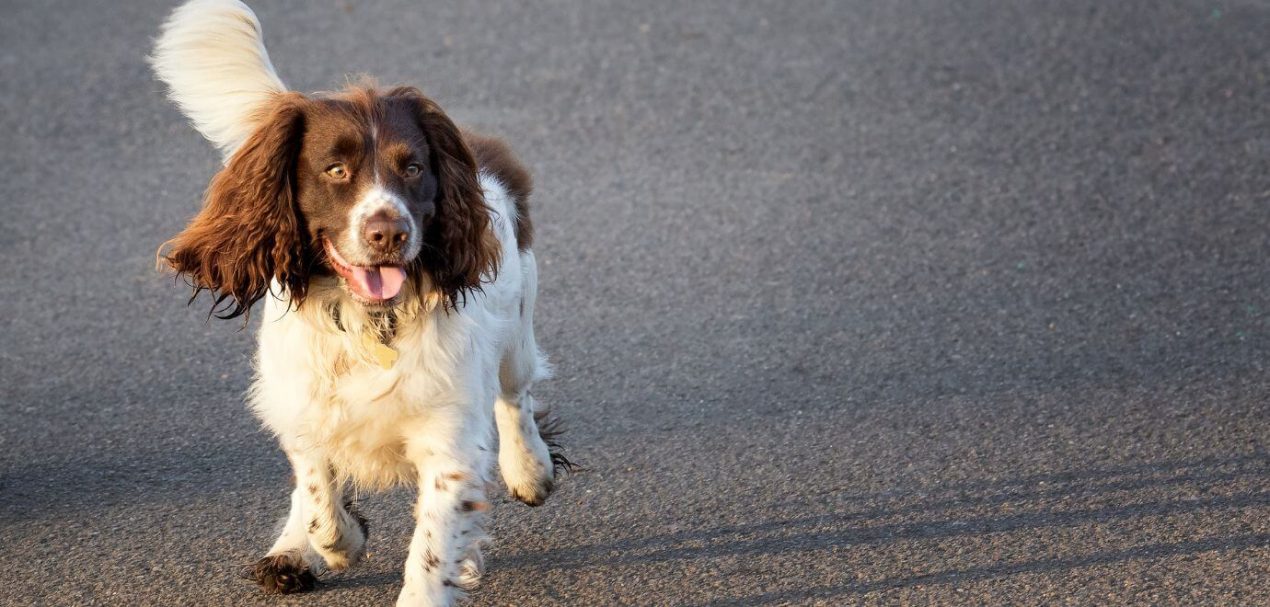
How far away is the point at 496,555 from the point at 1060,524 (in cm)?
164

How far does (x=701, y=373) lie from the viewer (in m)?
5.30

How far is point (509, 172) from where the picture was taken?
14.0 ft

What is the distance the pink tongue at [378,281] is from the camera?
3.42 metres

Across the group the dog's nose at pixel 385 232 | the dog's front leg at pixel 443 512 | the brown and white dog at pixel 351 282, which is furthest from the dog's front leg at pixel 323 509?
the dog's nose at pixel 385 232

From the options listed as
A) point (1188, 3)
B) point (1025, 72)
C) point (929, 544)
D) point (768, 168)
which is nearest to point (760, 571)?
point (929, 544)

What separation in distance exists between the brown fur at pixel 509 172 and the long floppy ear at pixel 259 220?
2.69 ft

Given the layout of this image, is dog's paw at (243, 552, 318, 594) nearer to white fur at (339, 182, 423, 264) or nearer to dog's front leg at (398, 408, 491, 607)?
dog's front leg at (398, 408, 491, 607)

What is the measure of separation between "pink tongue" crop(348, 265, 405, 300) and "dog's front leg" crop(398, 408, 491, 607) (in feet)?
1.26

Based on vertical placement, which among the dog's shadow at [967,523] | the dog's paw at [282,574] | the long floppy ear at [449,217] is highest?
the long floppy ear at [449,217]

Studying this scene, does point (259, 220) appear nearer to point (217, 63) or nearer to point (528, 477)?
point (217, 63)

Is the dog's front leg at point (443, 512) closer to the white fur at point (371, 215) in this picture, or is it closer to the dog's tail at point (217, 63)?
the white fur at point (371, 215)

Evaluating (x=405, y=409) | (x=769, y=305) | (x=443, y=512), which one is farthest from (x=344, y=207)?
(x=769, y=305)

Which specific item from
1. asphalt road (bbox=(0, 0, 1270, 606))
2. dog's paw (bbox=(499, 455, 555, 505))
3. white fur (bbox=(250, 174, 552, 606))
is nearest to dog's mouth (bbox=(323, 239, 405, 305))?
white fur (bbox=(250, 174, 552, 606))

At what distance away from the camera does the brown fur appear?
423 centimetres
